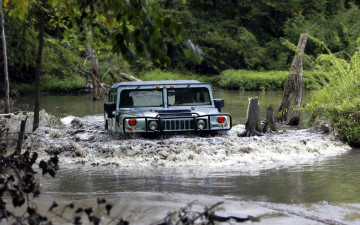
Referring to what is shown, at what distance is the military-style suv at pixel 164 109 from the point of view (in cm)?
1170

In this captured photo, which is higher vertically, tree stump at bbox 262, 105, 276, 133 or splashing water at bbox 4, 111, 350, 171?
tree stump at bbox 262, 105, 276, 133

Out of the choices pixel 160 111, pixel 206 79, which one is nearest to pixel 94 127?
pixel 160 111

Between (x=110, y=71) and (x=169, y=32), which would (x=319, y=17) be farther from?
(x=169, y=32)

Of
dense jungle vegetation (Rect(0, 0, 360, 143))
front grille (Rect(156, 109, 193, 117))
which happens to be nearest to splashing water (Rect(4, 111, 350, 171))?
front grille (Rect(156, 109, 193, 117))

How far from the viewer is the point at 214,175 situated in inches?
371

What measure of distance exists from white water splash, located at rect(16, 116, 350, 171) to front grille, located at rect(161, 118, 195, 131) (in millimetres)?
200

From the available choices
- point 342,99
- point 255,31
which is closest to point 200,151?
point 342,99

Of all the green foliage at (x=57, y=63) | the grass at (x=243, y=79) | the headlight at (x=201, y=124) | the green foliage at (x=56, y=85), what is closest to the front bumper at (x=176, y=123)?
the headlight at (x=201, y=124)

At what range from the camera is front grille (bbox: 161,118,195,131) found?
11.7 metres

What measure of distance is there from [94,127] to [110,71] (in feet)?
60.0

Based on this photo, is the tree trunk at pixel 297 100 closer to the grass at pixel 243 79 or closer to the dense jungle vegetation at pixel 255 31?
the grass at pixel 243 79

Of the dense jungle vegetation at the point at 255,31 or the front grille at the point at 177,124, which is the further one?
the dense jungle vegetation at the point at 255,31

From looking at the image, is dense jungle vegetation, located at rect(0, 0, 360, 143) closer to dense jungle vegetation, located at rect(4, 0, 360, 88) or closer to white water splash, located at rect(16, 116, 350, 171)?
dense jungle vegetation, located at rect(4, 0, 360, 88)

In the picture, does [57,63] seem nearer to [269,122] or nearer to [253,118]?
[269,122]
